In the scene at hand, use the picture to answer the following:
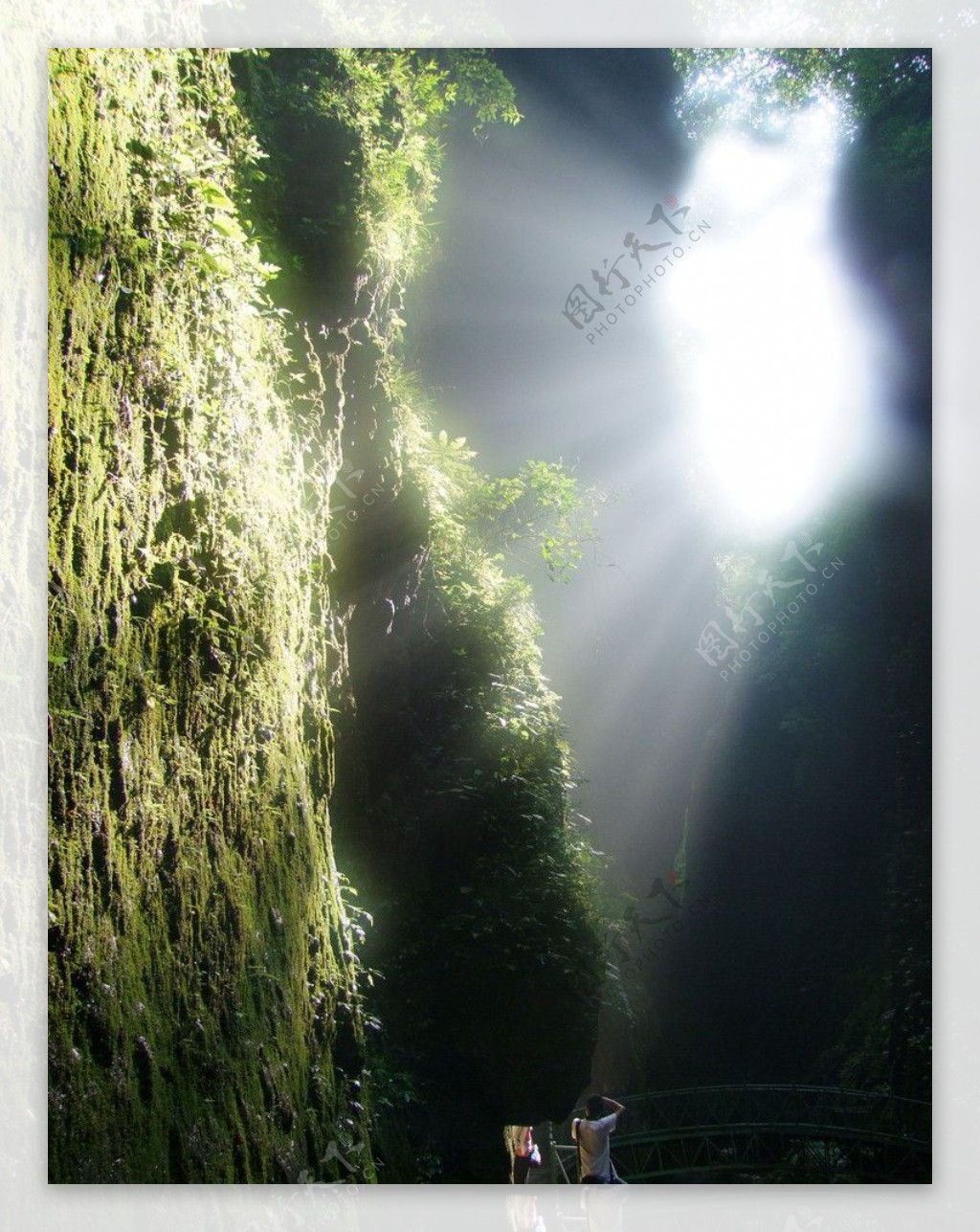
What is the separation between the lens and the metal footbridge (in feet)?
9.69

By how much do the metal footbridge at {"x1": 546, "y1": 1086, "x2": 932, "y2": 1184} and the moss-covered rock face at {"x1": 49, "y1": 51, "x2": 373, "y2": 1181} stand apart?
39.3 inches

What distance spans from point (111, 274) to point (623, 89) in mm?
1929

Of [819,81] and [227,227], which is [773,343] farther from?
[227,227]

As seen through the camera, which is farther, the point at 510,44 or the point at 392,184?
the point at 392,184

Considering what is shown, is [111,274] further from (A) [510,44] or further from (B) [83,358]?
(A) [510,44]

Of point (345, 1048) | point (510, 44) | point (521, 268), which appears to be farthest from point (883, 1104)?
point (510, 44)

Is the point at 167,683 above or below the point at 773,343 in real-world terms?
below

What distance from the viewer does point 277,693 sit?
3029 mm

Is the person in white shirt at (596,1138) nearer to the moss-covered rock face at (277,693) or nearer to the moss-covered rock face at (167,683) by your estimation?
the moss-covered rock face at (277,693)

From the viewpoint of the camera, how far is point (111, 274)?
278 cm

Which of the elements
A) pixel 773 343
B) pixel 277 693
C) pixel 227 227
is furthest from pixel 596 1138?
pixel 227 227

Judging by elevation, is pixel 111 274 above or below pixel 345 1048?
above

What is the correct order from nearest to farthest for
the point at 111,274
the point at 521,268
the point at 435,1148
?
the point at 111,274
the point at 435,1148
the point at 521,268

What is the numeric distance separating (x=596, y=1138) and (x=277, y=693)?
6.38ft
